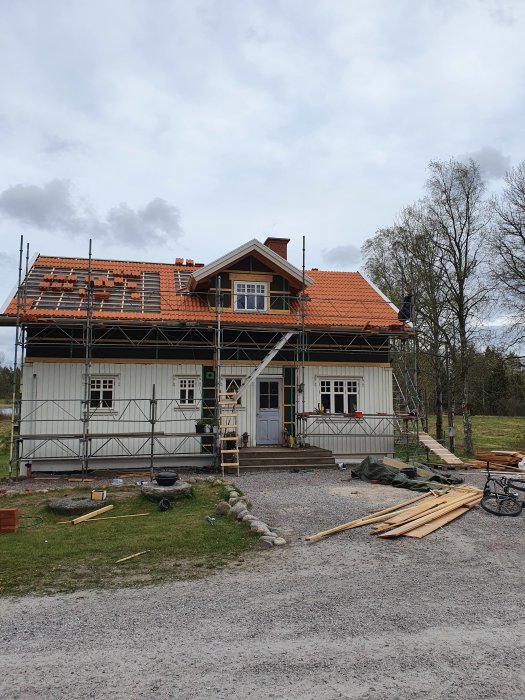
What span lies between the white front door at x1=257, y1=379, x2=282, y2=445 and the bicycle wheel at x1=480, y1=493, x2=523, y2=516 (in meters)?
8.22

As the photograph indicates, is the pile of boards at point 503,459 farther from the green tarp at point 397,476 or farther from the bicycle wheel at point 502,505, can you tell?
the bicycle wheel at point 502,505

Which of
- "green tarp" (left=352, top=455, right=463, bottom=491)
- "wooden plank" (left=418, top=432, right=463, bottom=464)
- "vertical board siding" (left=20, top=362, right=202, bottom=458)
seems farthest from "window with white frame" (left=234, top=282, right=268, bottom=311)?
"wooden plank" (left=418, top=432, right=463, bottom=464)

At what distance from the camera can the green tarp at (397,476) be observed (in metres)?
13.7

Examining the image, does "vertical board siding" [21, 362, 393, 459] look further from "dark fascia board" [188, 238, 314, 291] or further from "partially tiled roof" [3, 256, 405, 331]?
"dark fascia board" [188, 238, 314, 291]

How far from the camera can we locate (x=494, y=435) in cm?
3300

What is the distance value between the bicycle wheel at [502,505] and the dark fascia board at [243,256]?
1007 cm

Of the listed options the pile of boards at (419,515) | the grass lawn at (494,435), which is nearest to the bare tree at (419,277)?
the grass lawn at (494,435)

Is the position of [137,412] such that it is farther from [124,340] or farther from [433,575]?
[433,575]

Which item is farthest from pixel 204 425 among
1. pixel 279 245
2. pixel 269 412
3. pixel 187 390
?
pixel 279 245

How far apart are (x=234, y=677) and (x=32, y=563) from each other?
4.39 metres

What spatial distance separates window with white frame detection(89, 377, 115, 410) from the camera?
1711 cm

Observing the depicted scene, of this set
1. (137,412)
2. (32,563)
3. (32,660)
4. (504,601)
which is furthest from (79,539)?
(137,412)

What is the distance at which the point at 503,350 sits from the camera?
956 inches

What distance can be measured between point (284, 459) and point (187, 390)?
3.93 metres
